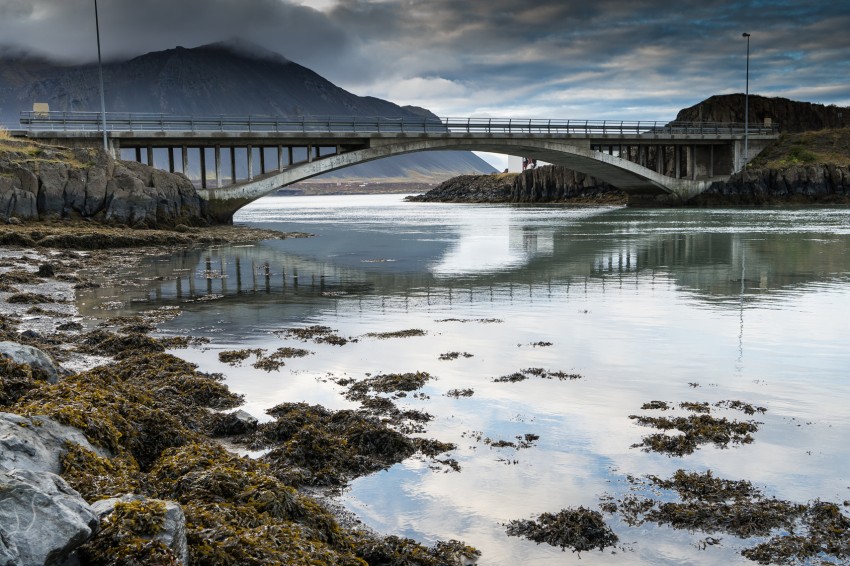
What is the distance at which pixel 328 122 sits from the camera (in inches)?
2047

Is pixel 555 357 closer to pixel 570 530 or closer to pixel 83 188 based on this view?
pixel 570 530

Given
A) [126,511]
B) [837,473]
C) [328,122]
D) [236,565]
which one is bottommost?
[837,473]

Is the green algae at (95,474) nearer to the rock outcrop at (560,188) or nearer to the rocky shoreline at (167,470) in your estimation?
the rocky shoreline at (167,470)

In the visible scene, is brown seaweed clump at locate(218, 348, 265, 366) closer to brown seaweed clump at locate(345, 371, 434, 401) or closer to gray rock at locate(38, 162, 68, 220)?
brown seaweed clump at locate(345, 371, 434, 401)

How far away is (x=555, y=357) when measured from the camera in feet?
40.2

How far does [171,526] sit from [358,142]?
5131cm

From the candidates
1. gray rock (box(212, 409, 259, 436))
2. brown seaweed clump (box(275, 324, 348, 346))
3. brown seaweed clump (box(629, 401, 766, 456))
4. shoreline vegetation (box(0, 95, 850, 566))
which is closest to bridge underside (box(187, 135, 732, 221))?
brown seaweed clump (box(275, 324, 348, 346))

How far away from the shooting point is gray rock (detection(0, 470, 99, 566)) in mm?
3590

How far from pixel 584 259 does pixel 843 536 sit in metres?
24.2

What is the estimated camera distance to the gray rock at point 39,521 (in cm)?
359

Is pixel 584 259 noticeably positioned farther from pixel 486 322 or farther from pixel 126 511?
pixel 126 511

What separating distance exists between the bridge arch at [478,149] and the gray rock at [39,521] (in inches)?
1739

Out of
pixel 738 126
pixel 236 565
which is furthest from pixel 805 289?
pixel 738 126

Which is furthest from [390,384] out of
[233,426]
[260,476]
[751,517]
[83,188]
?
[83,188]
